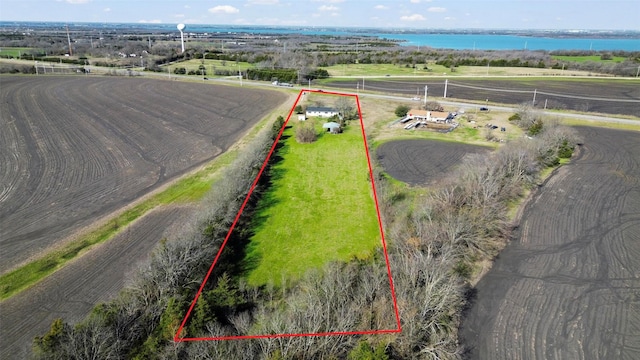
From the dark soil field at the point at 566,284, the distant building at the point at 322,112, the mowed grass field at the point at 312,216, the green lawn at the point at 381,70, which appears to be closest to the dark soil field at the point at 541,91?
the green lawn at the point at 381,70

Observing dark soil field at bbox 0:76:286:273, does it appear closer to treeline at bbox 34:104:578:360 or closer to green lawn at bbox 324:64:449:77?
treeline at bbox 34:104:578:360

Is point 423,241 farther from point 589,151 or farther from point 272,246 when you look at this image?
point 589,151

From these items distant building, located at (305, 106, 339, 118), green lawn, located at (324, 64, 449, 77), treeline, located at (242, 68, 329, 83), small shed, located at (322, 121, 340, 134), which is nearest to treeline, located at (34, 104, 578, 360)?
small shed, located at (322, 121, 340, 134)

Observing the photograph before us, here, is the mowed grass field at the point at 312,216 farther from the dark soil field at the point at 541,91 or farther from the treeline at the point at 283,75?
the treeline at the point at 283,75

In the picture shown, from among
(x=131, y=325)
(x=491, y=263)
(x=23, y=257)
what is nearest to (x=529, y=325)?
(x=491, y=263)

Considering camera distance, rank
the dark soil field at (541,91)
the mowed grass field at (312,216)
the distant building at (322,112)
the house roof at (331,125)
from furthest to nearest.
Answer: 1. the dark soil field at (541,91)
2. the distant building at (322,112)
3. the house roof at (331,125)
4. the mowed grass field at (312,216)

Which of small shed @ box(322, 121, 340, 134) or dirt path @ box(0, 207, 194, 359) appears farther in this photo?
small shed @ box(322, 121, 340, 134)
